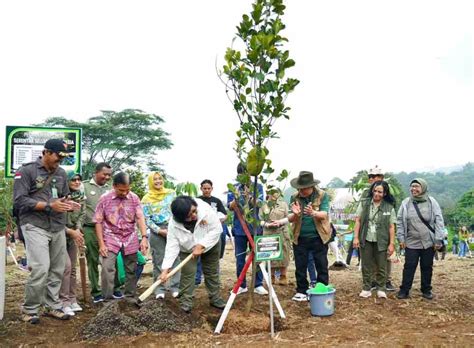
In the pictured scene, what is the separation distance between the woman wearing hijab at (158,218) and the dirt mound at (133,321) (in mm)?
1117

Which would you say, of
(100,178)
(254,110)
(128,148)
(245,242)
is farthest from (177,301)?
(128,148)

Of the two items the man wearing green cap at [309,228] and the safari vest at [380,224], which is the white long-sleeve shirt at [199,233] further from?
the safari vest at [380,224]

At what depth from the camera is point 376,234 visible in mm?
6586

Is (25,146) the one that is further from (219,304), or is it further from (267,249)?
(267,249)

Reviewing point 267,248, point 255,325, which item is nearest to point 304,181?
point 267,248

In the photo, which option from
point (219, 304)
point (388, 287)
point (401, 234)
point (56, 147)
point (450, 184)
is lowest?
point (450, 184)

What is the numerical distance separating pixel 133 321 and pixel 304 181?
2.73 m

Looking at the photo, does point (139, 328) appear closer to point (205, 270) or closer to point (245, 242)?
point (205, 270)

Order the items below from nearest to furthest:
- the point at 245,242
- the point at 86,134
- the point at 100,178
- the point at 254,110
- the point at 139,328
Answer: the point at 139,328, the point at 254,110, the point at 100,178, the point at 245,242, the point at 86,134

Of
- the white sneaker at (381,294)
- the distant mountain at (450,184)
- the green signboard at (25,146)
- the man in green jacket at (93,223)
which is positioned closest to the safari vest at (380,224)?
the white sneaker at (381,294)

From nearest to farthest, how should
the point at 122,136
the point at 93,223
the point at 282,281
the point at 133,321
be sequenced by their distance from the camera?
1. the point at 133,321
2. the point at 93,223
3. the point at 282,281
4. the point at 122,136

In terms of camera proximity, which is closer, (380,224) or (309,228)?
(309,228)

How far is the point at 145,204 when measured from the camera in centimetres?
650

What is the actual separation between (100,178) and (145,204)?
2.34ft
